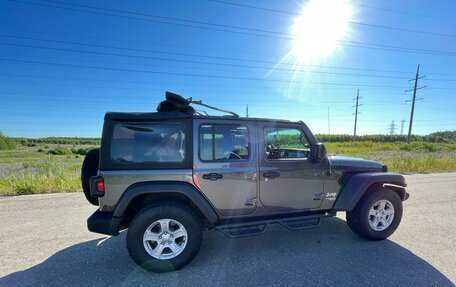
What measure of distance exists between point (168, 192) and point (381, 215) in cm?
320

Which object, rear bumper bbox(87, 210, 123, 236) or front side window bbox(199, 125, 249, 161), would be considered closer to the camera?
rear bumper bbox(87, 210, 123, 236)

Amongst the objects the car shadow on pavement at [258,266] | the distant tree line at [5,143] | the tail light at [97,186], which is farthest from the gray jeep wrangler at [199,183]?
the distant tree line at [5,143]

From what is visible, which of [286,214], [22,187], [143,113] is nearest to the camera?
[143,113]

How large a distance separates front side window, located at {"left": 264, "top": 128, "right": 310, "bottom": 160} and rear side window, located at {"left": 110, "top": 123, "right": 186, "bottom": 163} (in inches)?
47.8

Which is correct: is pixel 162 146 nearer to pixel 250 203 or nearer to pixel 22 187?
pixel 250 203

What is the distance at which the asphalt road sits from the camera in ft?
7.82

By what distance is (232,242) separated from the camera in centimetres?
329

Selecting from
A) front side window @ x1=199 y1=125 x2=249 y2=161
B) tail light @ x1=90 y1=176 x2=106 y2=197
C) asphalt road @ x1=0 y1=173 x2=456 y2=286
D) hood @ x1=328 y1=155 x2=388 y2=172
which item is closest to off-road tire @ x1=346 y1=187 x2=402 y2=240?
asphalt road @ x1=0 y1=173 x2=456 y2=286

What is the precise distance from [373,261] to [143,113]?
341cm

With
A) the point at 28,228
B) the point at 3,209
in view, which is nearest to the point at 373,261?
the point at 28,228

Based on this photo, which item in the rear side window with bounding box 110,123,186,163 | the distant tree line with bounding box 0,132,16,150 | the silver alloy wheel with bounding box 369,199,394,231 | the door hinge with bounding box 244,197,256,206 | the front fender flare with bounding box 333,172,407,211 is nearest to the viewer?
the rear side window with bounding box 110,123,186,163

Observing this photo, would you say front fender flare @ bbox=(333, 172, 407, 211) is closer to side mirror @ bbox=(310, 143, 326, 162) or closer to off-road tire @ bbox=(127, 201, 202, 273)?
side mirror @ bbox=(310, 143, 326, 162)

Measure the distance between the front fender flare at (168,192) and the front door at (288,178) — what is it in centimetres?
75

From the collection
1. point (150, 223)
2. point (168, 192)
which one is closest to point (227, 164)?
point (168, 192)
